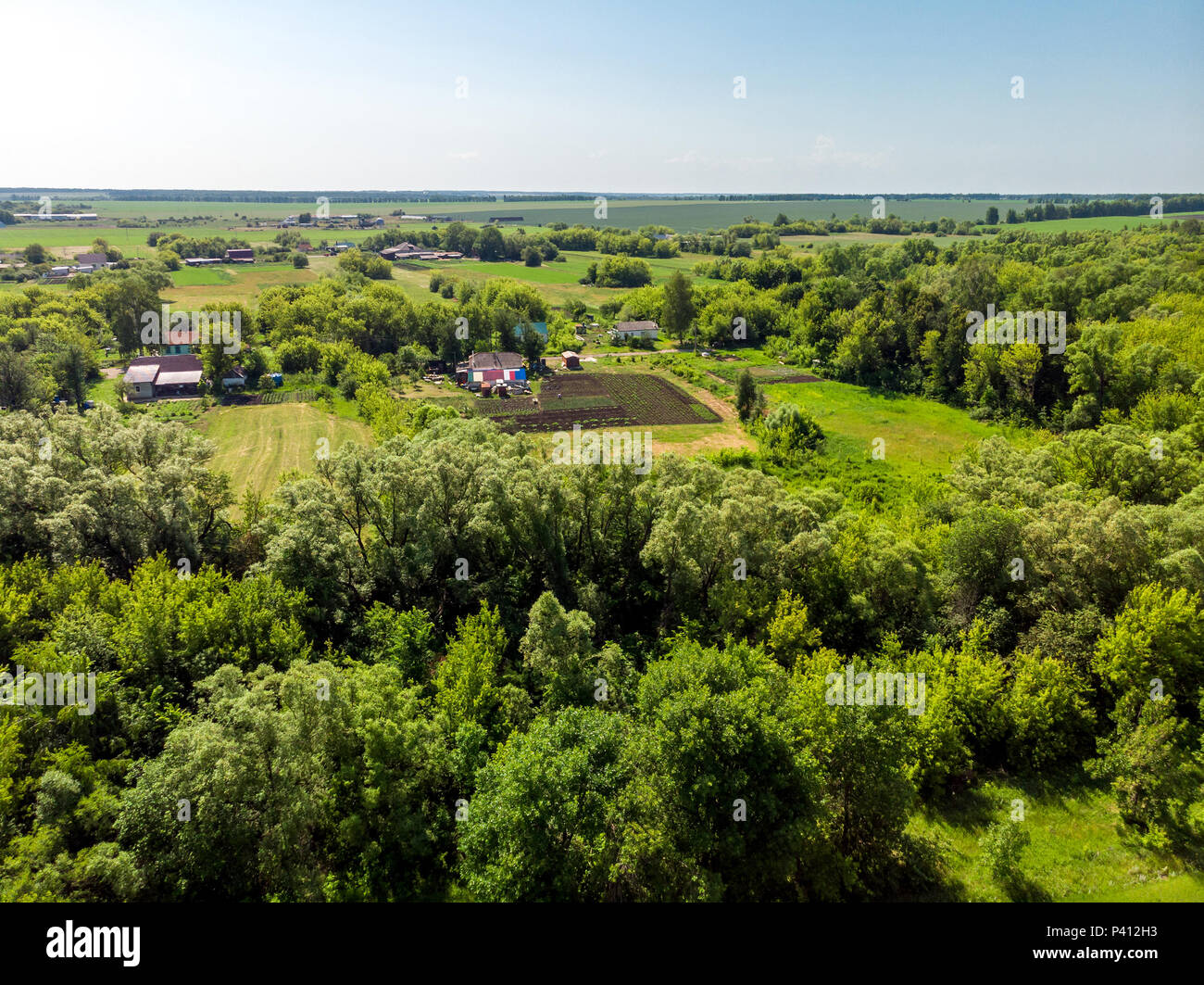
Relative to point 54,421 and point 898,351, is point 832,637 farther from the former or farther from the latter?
point 898,351

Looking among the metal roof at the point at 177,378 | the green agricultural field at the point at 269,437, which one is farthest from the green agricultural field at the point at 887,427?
the metal roof at the point at 177,378

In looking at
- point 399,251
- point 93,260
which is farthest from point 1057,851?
point 399,251

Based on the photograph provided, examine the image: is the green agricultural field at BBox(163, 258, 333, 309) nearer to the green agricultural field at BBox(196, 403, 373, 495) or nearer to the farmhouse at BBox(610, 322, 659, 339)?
the green agricultural field at BBox(196, 403, 373, 495)

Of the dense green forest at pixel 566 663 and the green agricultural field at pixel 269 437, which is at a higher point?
the green agricultural field at pixel 269 437

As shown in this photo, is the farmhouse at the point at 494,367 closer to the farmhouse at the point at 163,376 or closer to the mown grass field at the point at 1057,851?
the farmhouse at the point at 163,376

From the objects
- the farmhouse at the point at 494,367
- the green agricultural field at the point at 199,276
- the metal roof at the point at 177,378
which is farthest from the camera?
the green agricultural field at the point at 199,276

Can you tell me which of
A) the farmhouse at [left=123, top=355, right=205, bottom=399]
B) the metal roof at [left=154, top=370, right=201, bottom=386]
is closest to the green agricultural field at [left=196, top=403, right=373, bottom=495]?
the metal roof at [left=154, top=370, right=201, bottom=386]

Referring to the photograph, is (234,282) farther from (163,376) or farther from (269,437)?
(269,437)
